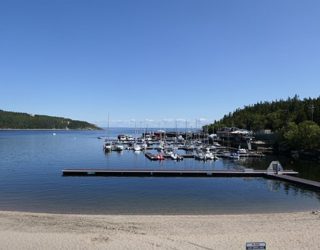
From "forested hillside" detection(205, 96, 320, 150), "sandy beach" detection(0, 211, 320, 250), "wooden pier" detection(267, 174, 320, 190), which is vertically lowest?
"sandy beach" detection(0, 211, 320, 250)

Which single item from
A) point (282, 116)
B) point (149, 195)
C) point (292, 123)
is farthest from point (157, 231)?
point (282, 116)

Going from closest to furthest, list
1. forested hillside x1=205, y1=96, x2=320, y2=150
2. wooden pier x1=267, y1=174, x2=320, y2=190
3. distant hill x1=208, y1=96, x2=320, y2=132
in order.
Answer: wooden pier x1=267, y1=174, x2=320, y2=190 < forested hillside x1=205, y1=96, x2=320, y2=150 < distant hill x1=208, y1=96, x2=320, y2=132

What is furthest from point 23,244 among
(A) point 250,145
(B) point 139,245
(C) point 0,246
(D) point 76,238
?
(A) point 250,145

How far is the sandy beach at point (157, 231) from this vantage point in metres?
24.3

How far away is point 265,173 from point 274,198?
18.3 meters

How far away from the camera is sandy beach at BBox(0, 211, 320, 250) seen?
24281 millimetres

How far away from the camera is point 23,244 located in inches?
948

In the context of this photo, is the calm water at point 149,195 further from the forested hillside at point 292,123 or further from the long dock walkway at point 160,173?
the forested hillside at point 292,123

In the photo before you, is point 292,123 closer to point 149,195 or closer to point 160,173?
point 160,173

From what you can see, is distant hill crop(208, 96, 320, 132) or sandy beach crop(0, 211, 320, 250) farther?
distant hill crop(208, 96, 320, 132)

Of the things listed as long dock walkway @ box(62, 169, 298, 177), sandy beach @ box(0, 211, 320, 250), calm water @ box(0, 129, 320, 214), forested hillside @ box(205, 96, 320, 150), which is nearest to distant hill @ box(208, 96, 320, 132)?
forested hillside @ box(205, 96, 320, 150)

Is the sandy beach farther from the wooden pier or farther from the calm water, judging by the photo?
the wooden pier

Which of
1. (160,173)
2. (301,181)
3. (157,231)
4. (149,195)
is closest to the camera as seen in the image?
(157,231)

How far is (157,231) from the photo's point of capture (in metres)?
28.3
